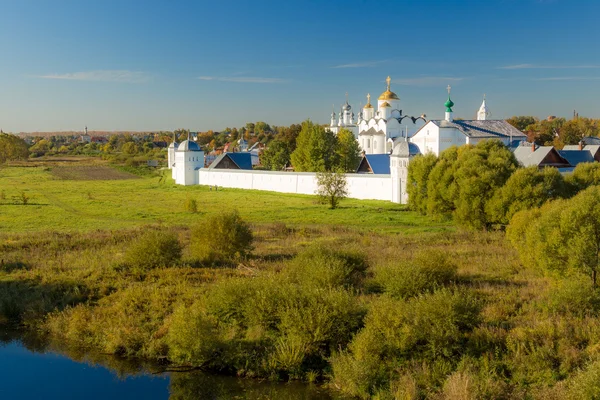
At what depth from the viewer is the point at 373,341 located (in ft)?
30.7

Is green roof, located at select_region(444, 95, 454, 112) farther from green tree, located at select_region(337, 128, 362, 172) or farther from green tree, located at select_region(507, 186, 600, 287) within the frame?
green tree, located at select_region(507, 186, 600, 287)

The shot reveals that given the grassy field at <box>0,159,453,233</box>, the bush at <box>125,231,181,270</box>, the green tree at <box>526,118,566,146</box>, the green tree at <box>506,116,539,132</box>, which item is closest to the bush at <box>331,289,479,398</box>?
the bush at <box>125,231,181,270</box>

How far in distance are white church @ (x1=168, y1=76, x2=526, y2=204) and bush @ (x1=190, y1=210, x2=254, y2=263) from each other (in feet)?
47.1

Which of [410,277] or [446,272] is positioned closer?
[410,277]

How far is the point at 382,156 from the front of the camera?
120 feet

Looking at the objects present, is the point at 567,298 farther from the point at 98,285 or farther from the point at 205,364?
the point at 98,285

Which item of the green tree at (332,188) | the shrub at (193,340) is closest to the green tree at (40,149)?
the green tree at (332,188)

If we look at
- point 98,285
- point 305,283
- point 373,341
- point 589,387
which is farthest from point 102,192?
point 589,387

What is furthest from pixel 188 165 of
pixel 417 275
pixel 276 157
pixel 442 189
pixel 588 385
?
pixel 588 385

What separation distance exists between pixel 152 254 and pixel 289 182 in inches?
847

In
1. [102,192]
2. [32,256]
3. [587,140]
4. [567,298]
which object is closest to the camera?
[567,298]

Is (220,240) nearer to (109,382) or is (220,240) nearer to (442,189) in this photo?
(109,382)

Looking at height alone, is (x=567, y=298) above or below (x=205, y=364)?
above

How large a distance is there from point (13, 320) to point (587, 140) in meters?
45.7
